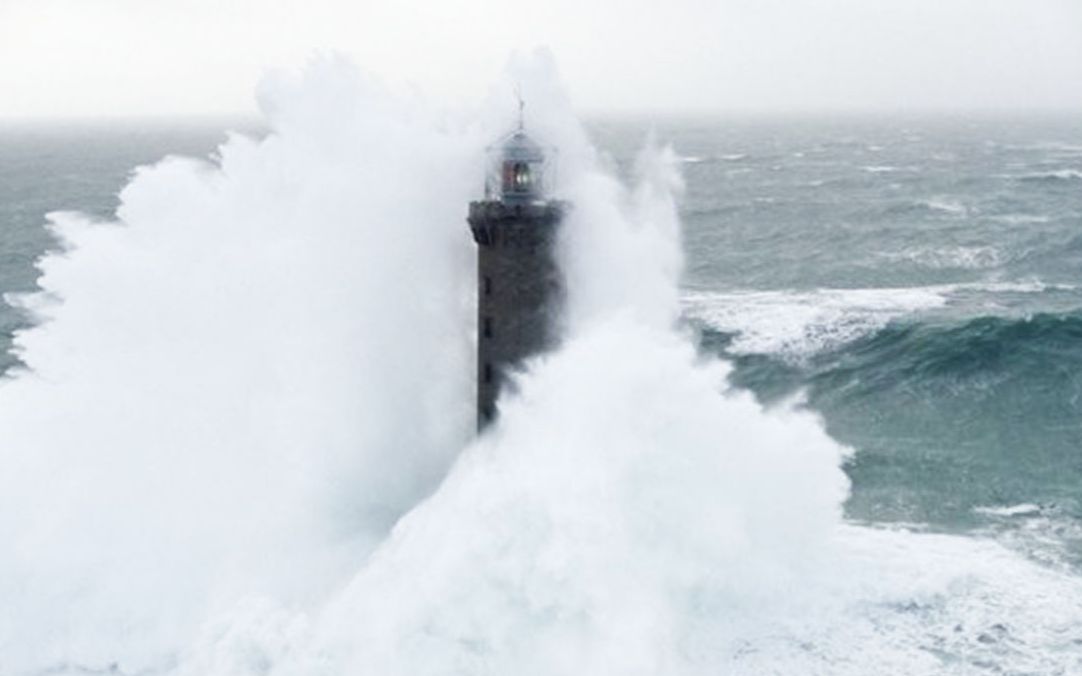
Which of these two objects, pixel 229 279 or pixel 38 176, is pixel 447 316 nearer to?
pixel 229 279

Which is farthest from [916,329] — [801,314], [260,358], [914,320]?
[260,358]

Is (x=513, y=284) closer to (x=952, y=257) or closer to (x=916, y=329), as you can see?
(x=916, y=329)

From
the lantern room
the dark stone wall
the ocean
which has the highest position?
the lantern room

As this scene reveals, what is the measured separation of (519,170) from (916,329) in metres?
17.4

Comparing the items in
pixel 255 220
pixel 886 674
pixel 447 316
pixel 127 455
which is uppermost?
pixel 255 220

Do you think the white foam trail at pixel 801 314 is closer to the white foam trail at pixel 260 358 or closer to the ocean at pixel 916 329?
the ocean at pixel 916 329

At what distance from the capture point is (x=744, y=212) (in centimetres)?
6519

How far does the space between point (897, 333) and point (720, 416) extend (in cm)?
1509

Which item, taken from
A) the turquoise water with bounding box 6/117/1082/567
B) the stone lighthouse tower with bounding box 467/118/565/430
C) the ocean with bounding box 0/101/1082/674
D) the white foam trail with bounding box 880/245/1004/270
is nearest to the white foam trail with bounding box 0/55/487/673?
the ocean with bounding box 0/101/1082/674

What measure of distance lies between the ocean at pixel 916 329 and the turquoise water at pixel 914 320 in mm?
70

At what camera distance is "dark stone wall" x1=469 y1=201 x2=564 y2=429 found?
18062 mm

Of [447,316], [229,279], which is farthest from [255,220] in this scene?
[447,316]

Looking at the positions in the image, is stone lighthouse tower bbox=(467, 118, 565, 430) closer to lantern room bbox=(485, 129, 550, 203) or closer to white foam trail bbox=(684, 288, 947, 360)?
lantern room bbox=(485, 129, 550, 203)

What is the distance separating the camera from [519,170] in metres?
18.2
